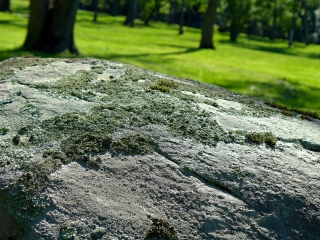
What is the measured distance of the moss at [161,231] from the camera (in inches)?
121

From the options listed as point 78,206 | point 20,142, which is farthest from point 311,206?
point 20,142

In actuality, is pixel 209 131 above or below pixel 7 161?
above

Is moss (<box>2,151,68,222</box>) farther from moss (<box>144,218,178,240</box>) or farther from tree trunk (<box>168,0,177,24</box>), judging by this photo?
tree trunk (<box>168,0,177,24</box>)

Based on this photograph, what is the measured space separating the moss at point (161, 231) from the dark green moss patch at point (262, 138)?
3.94 ft

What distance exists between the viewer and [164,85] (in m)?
4.82

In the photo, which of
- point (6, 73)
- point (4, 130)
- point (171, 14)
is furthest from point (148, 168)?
point (171, 14)

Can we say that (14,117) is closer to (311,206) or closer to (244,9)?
(311,206)

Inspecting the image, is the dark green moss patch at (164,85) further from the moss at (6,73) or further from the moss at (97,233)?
the moss at (97,233)

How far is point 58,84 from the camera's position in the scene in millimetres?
4555

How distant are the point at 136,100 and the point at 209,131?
2.64 feet

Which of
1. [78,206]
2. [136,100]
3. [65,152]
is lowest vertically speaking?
[78,206]

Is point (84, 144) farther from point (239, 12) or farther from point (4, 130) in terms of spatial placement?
point (239, 12)

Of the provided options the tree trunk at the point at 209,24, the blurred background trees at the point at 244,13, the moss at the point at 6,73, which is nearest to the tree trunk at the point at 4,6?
the blurred background trees at the point at 244,13

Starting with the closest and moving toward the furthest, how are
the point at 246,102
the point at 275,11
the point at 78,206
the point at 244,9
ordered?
the point at 78,206 < the point at 246,102 < the point at 244,9 < the point at 275,11
